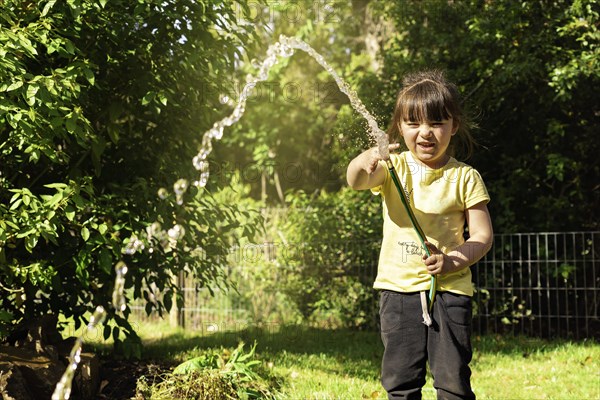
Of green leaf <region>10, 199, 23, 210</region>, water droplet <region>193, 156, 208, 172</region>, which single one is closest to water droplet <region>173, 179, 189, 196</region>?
water droplet <region>193, 156, 208, 172</region>

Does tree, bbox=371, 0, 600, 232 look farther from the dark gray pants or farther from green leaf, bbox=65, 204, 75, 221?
the dark gray pants

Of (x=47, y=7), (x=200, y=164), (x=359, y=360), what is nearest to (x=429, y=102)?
(x=47, y=7)

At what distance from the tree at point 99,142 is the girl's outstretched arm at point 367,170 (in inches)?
78.3

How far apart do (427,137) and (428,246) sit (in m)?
0.43

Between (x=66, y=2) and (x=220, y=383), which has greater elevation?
(x=66, y=2)

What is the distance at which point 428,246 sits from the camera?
2.65 metres

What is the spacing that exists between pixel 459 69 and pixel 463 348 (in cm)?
506

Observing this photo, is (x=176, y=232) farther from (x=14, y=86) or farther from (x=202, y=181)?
(x=14, y=86)

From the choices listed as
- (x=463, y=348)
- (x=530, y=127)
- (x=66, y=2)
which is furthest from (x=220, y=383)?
(x=530, y=127)

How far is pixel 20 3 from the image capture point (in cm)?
434

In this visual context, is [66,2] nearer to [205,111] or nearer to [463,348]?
[205,111]

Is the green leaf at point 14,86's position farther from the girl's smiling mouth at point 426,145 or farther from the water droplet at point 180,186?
the girl's smiling mouth at point 426,145

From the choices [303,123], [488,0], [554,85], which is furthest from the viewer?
[303,123]

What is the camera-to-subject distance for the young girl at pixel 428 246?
8.85ft
